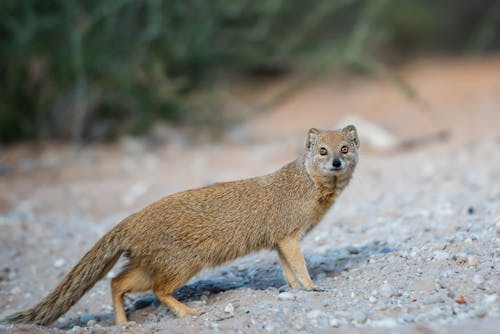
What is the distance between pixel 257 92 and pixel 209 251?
9.57m

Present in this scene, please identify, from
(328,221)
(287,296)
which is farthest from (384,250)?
(328,221)

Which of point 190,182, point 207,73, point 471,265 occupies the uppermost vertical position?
point 207,73

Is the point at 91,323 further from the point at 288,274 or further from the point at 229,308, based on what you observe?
the point at 288,274

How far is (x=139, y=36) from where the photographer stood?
8516 millimetres

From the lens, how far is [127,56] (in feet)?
27.6

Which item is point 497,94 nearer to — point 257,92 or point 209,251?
point 257,92

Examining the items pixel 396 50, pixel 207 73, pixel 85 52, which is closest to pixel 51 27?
pixel 85 52

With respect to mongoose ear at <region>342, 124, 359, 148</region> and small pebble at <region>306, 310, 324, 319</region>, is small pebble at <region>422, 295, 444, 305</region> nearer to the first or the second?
small pebble at <region>306, 310, 324, 319</region>

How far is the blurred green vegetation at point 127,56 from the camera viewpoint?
→ 792 centimetres

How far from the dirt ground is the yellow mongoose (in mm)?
193

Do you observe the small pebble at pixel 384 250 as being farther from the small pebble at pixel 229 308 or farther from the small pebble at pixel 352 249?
the small pebble at pixel 229 308

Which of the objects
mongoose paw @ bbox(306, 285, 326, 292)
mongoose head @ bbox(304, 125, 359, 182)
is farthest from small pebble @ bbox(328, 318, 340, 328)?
mongoose head @ bbox(304, 125, 359, 182)

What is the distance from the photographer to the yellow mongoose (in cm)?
349

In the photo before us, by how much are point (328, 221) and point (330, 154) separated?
1.43 meters
